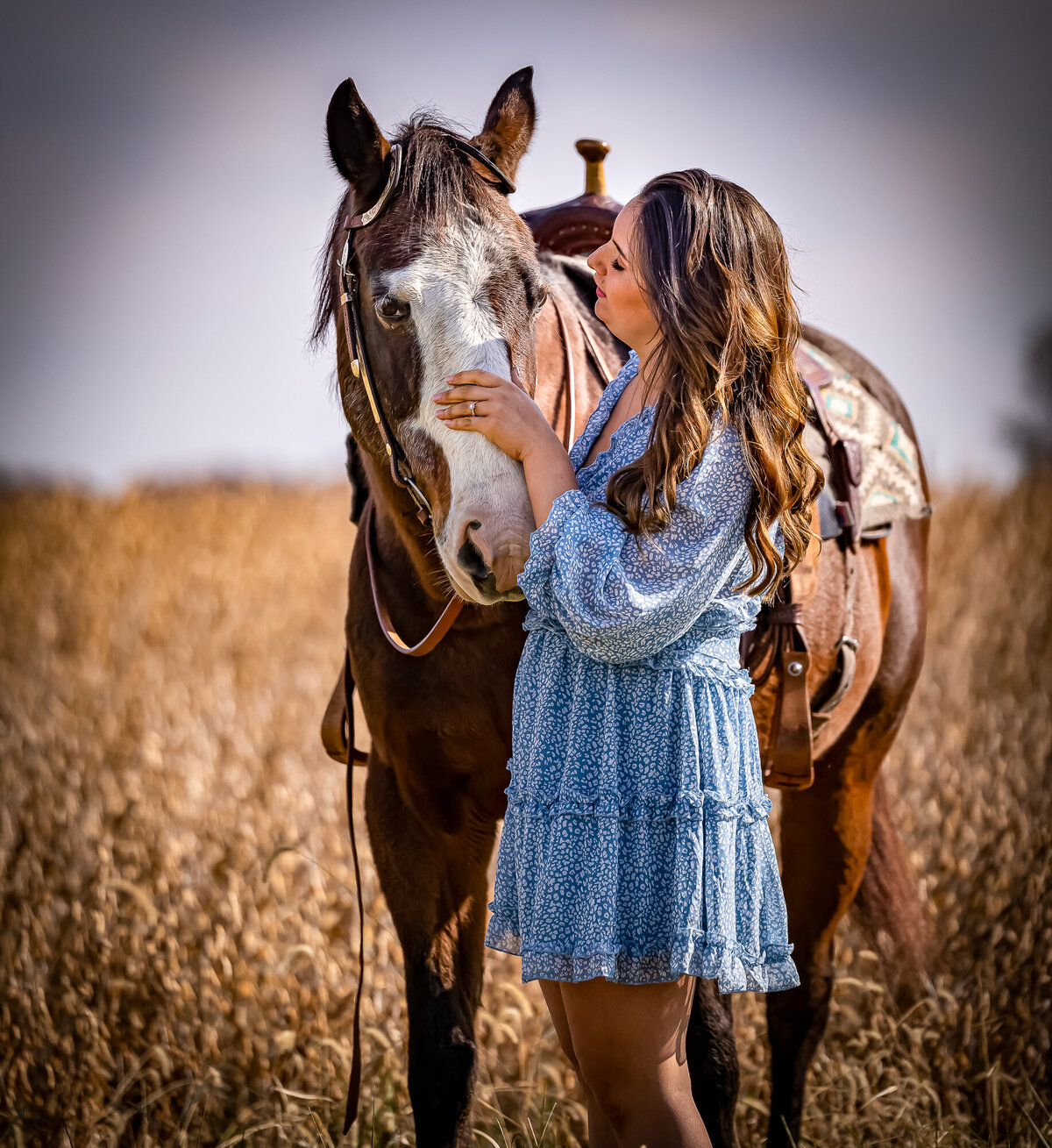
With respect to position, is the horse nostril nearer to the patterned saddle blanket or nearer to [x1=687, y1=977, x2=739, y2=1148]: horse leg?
[x1=687, y1=977, x2=739, y2=1148]: horse leg

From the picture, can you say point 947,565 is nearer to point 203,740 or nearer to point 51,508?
point 203,740

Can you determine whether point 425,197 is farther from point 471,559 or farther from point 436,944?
point 436,944

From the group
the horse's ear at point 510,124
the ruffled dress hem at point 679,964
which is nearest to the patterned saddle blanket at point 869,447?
the horse's ear at point 510,124

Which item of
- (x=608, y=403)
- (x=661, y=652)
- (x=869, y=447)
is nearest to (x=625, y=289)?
(x=608, y=403)

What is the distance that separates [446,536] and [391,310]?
0.44 metres

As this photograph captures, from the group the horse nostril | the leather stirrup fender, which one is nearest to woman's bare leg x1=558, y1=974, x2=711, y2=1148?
the horse nostril

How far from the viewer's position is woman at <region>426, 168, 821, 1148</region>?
1479 mm

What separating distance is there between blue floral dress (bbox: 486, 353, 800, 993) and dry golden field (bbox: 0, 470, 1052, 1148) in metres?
1.07

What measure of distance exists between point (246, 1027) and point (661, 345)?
247cm

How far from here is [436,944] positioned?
224cm

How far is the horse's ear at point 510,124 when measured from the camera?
219 cm

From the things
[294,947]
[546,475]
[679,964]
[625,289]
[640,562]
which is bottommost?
[294,947]

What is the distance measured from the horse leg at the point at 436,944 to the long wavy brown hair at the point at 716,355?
3.37 feet

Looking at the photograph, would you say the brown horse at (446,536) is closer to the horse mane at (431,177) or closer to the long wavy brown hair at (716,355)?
the horse mane at (431,177)
